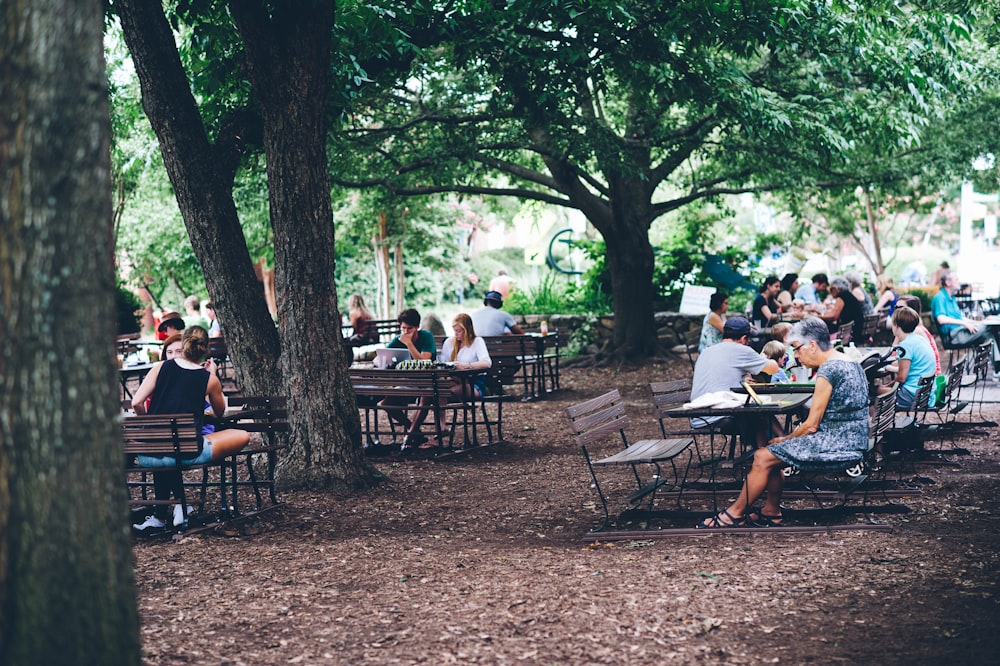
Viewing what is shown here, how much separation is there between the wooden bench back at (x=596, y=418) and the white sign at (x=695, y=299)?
12.4 meters

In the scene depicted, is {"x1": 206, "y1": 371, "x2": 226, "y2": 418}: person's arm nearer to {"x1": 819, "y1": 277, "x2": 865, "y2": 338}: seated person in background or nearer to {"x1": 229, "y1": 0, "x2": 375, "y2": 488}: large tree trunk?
{"x1": 229, "y1": 0, "x2": 375, "y2": 488}: large tree trunk

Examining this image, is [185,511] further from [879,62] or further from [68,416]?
[879,62]

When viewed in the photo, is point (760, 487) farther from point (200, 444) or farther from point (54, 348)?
point (54, 348)

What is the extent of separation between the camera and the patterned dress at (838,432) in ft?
22.9

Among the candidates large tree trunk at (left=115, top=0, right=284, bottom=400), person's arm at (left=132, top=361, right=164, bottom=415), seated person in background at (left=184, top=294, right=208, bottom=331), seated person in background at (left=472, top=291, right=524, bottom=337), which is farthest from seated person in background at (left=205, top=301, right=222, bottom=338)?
person's arm at (left=132, top=361, right=164, bottom=415)

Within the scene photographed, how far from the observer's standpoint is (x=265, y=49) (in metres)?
8.43

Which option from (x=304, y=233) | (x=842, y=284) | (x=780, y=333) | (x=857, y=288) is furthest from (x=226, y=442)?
(x=857, y=288)

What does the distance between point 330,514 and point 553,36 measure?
526 cm

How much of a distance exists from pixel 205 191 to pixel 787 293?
32.1 feet

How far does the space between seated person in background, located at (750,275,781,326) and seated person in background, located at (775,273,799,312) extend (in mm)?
104

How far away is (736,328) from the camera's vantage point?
895 centimetres

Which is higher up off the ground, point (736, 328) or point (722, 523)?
point (736, 328)

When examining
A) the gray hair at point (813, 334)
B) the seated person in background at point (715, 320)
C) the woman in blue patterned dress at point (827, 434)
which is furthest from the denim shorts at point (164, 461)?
the seated person in background at point (715, 320)

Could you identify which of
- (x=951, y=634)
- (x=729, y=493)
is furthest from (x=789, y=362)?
(x=951, y=634)
